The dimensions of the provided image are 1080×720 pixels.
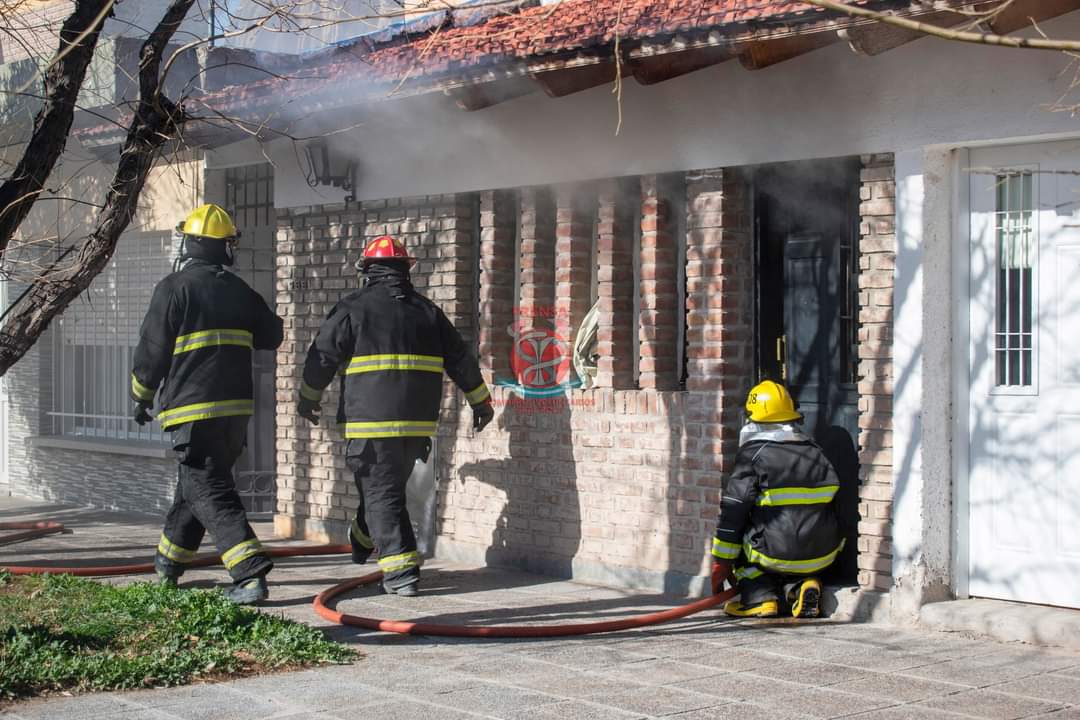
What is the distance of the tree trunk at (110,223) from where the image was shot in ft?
24.8

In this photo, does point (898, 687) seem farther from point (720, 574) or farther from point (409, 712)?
point (409, 712)

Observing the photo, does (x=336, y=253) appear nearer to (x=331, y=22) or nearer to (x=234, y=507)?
(x=234, y=507)

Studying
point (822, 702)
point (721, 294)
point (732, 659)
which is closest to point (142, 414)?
point (721, 294)

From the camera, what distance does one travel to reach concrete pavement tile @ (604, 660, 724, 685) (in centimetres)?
563

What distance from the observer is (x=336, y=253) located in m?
10.1

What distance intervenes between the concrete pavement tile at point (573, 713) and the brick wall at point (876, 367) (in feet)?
7.93

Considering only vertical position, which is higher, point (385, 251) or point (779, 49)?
point (779, 49)

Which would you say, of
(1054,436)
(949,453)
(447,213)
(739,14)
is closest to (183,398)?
Answer: (447,213)

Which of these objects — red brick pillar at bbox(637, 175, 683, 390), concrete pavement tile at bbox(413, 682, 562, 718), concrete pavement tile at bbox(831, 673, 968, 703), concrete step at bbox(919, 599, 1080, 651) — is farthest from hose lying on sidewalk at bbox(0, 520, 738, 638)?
red brick pillar at bbox(637, 175, 683, 390)

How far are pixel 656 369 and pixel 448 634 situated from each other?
2.35m

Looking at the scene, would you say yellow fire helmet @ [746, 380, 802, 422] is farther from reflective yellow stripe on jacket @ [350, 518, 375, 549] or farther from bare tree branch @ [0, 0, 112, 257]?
bare tree branch @ [0, 0, 112, 257]

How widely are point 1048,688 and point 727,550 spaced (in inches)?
78.5

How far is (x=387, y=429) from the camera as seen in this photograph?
7855 mm

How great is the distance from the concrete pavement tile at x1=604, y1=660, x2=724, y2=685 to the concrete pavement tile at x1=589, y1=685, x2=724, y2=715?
169mm
